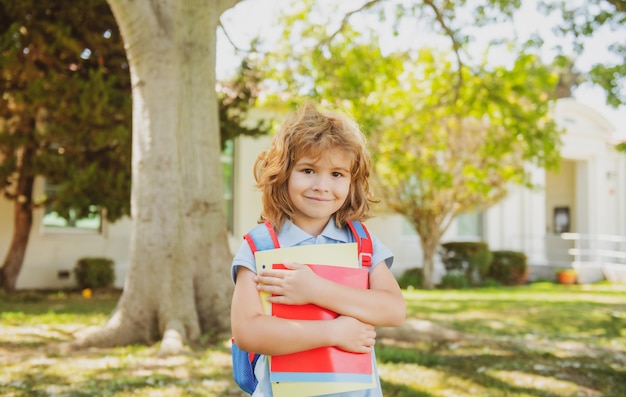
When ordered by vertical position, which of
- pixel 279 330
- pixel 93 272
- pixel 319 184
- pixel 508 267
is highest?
pixel 319 184

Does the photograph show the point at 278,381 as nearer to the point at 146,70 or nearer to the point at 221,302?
the point at 221,302

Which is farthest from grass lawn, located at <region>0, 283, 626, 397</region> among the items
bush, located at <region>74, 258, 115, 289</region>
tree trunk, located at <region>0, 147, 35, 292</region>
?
bush, located at <region>74, 258, 115, 289</region>

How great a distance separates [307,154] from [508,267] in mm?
16672

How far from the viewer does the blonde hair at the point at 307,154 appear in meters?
2.00

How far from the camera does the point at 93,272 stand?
39.8ft

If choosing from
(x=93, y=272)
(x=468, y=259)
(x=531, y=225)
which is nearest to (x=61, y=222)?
(x=93, y=272)

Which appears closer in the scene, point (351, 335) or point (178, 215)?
point (351, 335)

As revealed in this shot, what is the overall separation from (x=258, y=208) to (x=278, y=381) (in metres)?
13.5

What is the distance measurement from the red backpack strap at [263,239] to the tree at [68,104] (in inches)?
320

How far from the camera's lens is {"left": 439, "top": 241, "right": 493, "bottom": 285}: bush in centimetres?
1672

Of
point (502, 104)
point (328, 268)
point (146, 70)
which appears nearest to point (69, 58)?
point (146, 70)

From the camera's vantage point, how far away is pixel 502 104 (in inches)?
401

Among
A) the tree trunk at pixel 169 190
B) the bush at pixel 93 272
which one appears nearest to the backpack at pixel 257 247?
the tree trunk at pixel 169 190

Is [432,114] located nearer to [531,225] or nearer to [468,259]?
[468,259]
